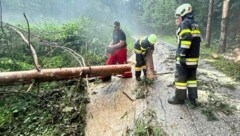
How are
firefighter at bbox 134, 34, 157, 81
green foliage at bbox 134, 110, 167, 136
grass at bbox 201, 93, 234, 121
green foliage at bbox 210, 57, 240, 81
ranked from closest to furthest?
1. green foliage at bbox 134, 110, 167, 136
2. grass at bbox 201, 93, 234, 121
3. firefighter at bbox 134, 34, 157, 81
4. green foliage at bbox 210, 57, 240, 81

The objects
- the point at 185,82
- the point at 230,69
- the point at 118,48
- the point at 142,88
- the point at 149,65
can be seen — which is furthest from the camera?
the point at 230,69

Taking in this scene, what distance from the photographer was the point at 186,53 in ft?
18.6

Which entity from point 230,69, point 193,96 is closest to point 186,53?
point 193,96

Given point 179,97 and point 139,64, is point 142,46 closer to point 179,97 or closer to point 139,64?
point 139,64

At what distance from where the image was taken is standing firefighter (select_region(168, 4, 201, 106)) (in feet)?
18.1

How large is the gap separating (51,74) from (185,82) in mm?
2897

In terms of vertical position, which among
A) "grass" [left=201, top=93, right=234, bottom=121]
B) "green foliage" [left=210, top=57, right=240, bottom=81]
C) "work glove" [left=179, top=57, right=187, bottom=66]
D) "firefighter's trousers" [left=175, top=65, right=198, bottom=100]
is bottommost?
"grass" [left=201, top=93, right=234, bottom=121]

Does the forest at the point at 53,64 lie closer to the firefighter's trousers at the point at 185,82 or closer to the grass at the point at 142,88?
the grass at the point at 142,88

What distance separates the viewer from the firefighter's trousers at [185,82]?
18.8 ft

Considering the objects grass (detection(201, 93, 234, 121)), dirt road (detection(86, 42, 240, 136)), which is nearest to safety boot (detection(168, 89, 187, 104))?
dirt road (detection(86, 42, 240, 136))

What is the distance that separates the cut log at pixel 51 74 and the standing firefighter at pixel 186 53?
6.23ft

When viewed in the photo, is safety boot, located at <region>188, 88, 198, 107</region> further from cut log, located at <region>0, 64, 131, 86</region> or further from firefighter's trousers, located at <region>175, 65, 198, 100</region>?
cut log, located at <region>0, 64, 131, 86</region>

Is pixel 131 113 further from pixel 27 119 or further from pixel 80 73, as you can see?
pixel 27 119

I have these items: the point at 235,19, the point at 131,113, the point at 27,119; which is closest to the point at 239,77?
the point at 131,113
